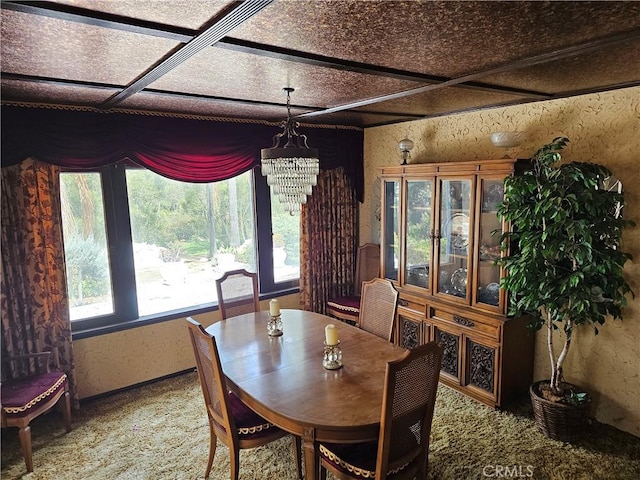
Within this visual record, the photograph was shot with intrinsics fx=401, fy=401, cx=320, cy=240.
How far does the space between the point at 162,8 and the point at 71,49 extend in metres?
0.65

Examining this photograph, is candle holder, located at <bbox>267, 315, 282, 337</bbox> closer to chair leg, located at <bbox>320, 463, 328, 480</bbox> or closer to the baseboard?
chair leg, located at <bbox>320, 463, 328, 480</bbox>

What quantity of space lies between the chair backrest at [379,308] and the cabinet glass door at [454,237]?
77 cm

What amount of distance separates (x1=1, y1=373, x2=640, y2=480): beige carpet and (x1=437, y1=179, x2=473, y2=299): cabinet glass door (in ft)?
3.02

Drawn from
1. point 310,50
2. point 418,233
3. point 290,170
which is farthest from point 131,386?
point 310,50

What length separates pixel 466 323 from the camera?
3158 mm

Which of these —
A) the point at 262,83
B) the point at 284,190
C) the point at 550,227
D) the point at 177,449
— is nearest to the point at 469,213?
the point at 550,227

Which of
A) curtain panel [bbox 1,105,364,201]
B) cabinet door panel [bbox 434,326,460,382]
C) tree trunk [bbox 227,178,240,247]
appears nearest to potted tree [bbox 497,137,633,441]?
cabinet door panel [bbox 434,326,460,382]

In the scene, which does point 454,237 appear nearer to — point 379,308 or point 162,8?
point 379,308

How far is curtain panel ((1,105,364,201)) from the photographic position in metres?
2.74

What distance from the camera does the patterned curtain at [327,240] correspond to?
422 cm

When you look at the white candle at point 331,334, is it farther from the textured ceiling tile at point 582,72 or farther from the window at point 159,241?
the window at point 159,241

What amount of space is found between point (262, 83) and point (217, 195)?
1797mm

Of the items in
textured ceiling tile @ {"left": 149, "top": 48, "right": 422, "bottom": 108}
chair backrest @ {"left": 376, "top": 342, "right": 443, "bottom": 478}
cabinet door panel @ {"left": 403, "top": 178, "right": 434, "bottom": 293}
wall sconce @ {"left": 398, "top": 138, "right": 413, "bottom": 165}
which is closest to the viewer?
chair backrest @ {"left": 376, "top": 342, "right": 443, "bottom": 478}

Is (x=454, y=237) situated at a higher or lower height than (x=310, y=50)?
lower
